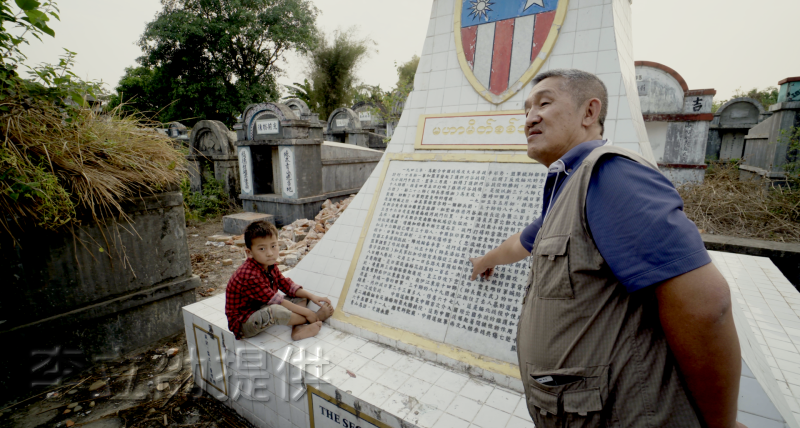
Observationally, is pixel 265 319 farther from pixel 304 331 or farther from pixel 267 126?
pixel 267 126

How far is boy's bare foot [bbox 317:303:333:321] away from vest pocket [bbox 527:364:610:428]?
1.63 meters

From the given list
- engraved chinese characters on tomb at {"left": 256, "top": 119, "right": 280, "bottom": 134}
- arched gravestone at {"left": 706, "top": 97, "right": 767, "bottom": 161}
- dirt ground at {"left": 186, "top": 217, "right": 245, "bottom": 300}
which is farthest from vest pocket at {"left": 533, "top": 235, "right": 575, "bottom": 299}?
arched gravestone at {"left": 706, "top": 97, "right": 767, "bottom": 161}

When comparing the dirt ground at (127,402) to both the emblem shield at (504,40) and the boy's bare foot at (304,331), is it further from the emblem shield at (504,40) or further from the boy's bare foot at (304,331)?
the emblem shield at (504,40)

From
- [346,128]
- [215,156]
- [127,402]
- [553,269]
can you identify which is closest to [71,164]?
[127,402]

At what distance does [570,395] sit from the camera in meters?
0.98

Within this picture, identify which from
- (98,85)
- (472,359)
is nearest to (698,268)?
(472,359)

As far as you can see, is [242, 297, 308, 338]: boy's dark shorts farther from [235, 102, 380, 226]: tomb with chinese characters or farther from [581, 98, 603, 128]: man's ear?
[235, 102, 380, 226]: tomb with chinese characters

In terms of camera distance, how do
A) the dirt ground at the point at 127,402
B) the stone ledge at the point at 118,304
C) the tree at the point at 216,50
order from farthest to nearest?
the tree at the point at 216,50
the stone ledge at the point at 118,304
the dirt ground at the point at 127,402

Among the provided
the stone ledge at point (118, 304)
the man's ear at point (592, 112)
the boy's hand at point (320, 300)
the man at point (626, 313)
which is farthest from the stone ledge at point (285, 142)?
the man at point (626, 313)

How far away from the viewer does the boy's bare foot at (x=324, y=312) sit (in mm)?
2443

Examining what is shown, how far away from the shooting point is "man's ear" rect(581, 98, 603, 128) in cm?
122

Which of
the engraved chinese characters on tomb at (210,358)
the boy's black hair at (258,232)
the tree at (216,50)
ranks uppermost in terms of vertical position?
the tree at (216,50)

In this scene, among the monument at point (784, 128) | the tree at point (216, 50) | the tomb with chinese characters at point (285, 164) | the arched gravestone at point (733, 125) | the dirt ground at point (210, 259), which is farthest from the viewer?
the tree at point (216, 50)

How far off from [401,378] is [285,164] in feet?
20.9
